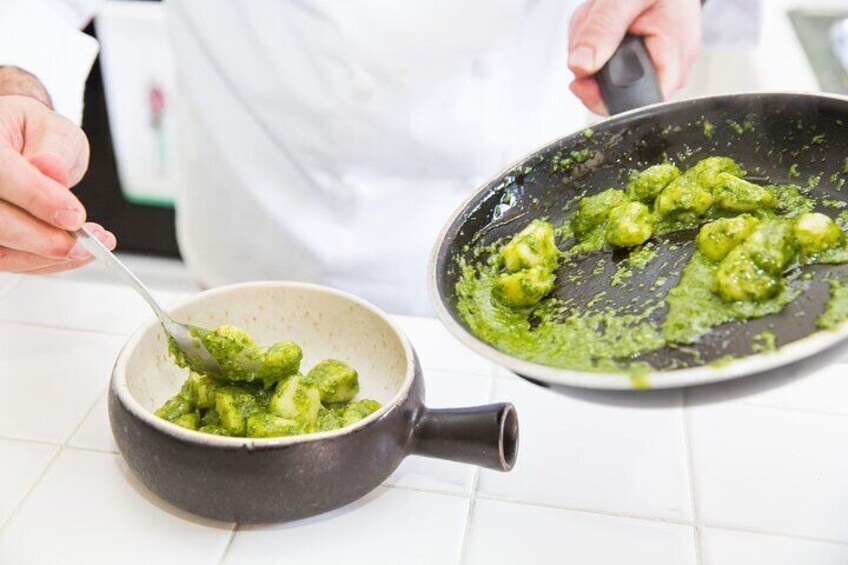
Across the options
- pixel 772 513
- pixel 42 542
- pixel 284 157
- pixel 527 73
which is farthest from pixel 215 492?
pixel 527 73

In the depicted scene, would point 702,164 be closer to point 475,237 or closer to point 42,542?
point 475,237

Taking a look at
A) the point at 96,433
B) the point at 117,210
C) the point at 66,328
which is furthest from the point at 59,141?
the point at 117,210

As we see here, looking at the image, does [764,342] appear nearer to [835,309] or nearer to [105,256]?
[835,309]

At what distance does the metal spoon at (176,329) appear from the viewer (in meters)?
1.11

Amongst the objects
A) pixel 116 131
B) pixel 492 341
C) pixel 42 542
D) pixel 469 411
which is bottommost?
pixel 116 131

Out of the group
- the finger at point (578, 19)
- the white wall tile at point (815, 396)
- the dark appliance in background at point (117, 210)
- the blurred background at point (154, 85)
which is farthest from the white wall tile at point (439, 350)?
the dark appliance in background at point (117, 210)

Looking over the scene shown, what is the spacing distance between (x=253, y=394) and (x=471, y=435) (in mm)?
286

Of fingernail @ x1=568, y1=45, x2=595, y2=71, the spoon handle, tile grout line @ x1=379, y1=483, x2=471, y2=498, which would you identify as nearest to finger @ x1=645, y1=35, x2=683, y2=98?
fingernail @ x1=568, y1=45, x2=595, y2=71

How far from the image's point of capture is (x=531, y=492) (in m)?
1.10

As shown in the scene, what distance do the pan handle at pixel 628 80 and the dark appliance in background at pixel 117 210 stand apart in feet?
5.57

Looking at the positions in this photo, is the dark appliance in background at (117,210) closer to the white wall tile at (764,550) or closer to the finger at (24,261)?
the finger at (24,261)

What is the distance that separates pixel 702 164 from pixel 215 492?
2.34ft

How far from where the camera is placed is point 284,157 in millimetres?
1671

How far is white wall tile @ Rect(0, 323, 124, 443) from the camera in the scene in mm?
1207
